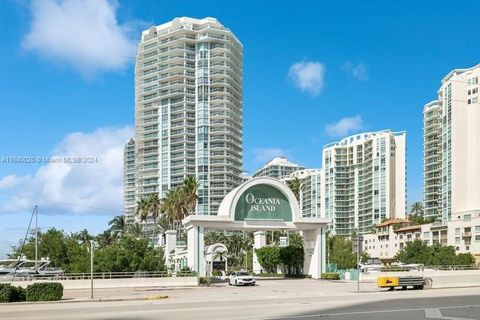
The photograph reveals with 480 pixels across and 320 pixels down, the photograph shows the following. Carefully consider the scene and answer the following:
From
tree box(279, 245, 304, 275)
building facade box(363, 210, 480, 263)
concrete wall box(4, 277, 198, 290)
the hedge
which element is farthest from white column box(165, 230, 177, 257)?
building facade box(363, 210, 480, 263)

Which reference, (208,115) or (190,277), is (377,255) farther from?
(190,277)

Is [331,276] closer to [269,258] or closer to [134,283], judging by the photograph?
[269,258]

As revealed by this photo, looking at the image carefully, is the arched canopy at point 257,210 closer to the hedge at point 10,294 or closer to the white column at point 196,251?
the white column at point 196,251

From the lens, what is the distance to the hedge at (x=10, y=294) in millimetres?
32406

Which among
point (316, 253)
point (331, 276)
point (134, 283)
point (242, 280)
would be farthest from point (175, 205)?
point (134, 283)

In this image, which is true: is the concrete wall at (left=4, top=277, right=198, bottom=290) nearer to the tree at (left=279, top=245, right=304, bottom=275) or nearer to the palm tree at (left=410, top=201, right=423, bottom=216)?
the tree at (left=279, top=245, right=304, bottom=275)

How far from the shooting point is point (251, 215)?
56875 mm

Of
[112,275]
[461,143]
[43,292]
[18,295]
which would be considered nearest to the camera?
[18,295]

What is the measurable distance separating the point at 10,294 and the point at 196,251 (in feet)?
79.2

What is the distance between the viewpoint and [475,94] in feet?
400

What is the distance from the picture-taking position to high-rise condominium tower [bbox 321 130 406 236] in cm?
17312

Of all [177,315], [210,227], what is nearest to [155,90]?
[210,227]

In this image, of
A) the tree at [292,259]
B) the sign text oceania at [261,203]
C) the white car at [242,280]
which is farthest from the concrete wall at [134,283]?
the tree at [292,259]

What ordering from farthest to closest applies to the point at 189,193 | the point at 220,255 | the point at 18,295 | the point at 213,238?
the point at 213,238
the point at 189,193
the point at 220,255
the point at 18,295
